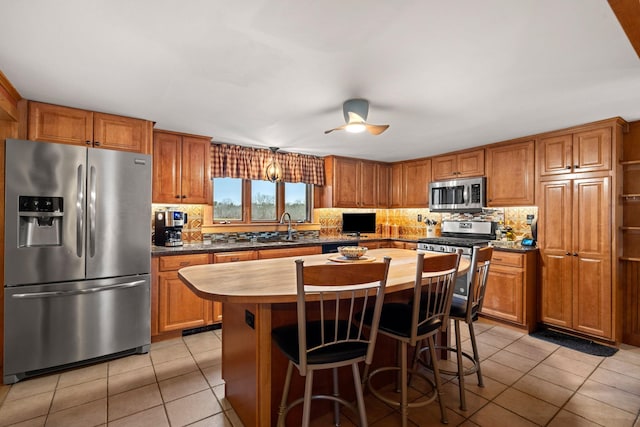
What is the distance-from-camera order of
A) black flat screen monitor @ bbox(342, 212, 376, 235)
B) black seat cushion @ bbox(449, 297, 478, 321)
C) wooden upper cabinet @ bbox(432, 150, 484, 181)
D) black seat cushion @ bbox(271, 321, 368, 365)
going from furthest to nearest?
1. black flat screen monitor @ bbox(342, 212, 376, 235)
2. wooden upper cabinet @ bbox(432, 150, 484, 181)
3. black seat cushion @ bbox(449, 297, 478, 321)
4. black seat cushion @ bbox(271, 321, 368, 365)

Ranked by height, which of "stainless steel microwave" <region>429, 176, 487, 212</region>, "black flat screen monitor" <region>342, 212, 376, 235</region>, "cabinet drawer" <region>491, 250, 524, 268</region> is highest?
"stainless steel microwave" <region>429, 176, 487, 212</region>

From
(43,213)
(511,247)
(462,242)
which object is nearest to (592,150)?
(511,247)

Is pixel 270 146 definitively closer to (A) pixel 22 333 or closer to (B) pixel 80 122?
(B) pixel 80 122

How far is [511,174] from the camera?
13.1ft

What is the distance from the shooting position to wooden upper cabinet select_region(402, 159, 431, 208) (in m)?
5.13

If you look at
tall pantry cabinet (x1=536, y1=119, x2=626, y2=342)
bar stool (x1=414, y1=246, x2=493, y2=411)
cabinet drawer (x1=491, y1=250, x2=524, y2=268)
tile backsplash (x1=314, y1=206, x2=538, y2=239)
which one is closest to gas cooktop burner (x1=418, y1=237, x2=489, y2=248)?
cabinet drawer (x1=491, y1=250, x2=524, y2=268)

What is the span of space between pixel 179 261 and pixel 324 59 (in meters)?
2.52

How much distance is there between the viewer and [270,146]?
443cm

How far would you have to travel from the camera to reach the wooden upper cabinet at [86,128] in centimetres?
272

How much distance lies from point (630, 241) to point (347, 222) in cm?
350

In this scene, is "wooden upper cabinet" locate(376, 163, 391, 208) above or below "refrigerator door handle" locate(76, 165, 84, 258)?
above

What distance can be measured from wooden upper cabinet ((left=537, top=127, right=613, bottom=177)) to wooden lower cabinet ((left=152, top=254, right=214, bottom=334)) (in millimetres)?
4047

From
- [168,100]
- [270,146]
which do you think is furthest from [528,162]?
[168,100]

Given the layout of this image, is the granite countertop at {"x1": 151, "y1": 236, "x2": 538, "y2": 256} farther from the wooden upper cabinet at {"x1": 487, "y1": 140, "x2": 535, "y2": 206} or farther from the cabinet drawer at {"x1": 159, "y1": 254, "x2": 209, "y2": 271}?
the wooden upper cabinet at {"x1": 487, "y1": 140, "x2": 535, "y2": 206}
